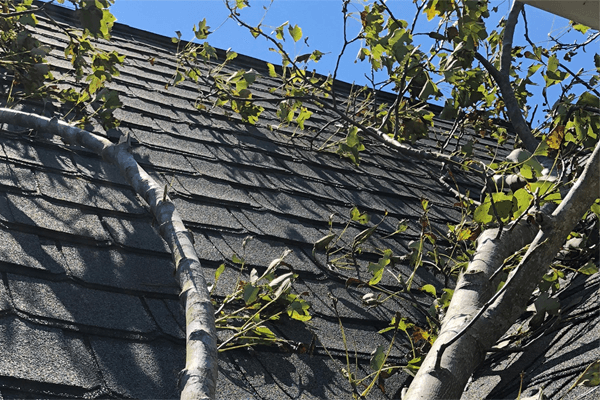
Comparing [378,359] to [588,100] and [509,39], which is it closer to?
[588,100]

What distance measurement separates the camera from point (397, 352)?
199 centimetres

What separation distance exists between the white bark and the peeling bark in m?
0.53

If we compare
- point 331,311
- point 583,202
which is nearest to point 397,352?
point 331,311

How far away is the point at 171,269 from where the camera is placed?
6.23ft

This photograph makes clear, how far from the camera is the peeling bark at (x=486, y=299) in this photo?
146 cm

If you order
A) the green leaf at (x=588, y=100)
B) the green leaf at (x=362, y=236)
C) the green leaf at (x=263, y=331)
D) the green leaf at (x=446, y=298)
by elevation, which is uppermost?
the green leaf at (x=588, y=100)

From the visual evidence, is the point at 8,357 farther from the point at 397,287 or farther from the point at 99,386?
the point at 397,287

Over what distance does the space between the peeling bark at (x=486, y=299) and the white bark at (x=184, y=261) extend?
0.53 metres

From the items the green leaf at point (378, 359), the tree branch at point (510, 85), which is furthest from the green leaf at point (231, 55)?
the green leaf at point (378, 359)

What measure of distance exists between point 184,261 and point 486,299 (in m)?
0.93

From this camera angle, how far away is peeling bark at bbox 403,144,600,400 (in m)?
1.46

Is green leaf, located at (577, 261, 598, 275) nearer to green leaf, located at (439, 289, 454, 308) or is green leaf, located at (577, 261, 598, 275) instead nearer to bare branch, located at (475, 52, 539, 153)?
green leaf, located at (439, 289, 454, 308)

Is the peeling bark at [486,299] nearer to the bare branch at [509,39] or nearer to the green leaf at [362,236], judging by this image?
the green leaf at [362,236]

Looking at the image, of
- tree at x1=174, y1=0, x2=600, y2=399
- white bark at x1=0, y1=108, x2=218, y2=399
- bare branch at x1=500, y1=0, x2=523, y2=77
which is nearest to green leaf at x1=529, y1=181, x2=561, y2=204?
tree at x1=174, y1=0, x2=600, y2=399
